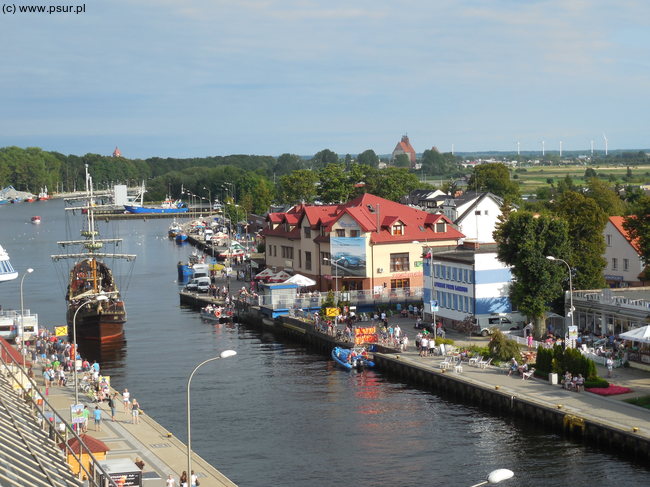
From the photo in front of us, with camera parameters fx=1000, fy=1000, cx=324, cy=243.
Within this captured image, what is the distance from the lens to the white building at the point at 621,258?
84562 mm

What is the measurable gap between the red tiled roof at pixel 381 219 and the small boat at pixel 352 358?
21.9 m

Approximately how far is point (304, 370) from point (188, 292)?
130ft

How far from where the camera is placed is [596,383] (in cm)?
5266

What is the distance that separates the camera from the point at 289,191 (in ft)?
532

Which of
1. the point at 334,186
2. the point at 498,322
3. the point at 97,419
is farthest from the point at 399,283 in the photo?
the point at 334,186

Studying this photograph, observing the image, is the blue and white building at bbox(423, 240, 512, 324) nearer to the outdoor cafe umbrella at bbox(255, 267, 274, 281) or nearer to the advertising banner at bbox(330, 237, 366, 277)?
the advertising banner at bbox(330, 237, 366, 277)

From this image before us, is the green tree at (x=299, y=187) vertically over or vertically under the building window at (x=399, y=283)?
over

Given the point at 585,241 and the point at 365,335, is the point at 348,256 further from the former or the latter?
the point at 585,241

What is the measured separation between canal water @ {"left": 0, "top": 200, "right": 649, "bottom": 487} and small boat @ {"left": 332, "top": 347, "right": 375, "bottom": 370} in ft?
3.09

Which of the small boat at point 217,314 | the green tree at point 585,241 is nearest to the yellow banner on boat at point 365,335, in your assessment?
the green tree at point 585,241

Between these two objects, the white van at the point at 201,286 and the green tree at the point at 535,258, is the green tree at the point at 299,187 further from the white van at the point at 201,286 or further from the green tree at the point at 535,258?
the green tree at the point at 535,258

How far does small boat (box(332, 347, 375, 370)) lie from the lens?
6712 centimetres

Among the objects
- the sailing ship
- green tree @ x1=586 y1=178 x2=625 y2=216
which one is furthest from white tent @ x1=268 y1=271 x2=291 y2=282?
green tree @ x1=586 y1=178 x2=625 y2=216

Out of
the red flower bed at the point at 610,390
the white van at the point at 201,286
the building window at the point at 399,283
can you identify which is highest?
the building window at the point at 399,283
